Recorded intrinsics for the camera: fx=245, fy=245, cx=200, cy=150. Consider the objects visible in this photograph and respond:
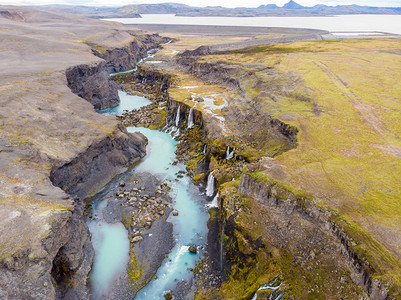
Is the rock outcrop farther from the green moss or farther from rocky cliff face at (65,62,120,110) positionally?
the green moss

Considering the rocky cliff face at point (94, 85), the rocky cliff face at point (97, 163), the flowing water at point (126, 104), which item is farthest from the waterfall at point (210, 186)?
the rocky cliff face at point (94, 85)

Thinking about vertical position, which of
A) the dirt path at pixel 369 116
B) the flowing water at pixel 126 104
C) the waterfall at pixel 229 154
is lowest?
the flowing water at pixel 126 104

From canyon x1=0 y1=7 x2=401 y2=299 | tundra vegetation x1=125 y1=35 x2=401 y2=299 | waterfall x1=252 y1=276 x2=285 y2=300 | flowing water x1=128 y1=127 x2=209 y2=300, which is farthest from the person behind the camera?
flowing water x1=128 y1=127 x2=209 y2=300

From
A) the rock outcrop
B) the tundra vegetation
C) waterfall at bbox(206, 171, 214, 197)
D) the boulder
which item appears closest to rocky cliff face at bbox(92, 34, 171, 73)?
the rock outcrop

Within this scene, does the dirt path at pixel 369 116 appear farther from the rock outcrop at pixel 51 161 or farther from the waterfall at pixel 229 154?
the rock outcrop at pixel 51 161

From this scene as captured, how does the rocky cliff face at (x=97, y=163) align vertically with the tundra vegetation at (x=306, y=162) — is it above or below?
below
